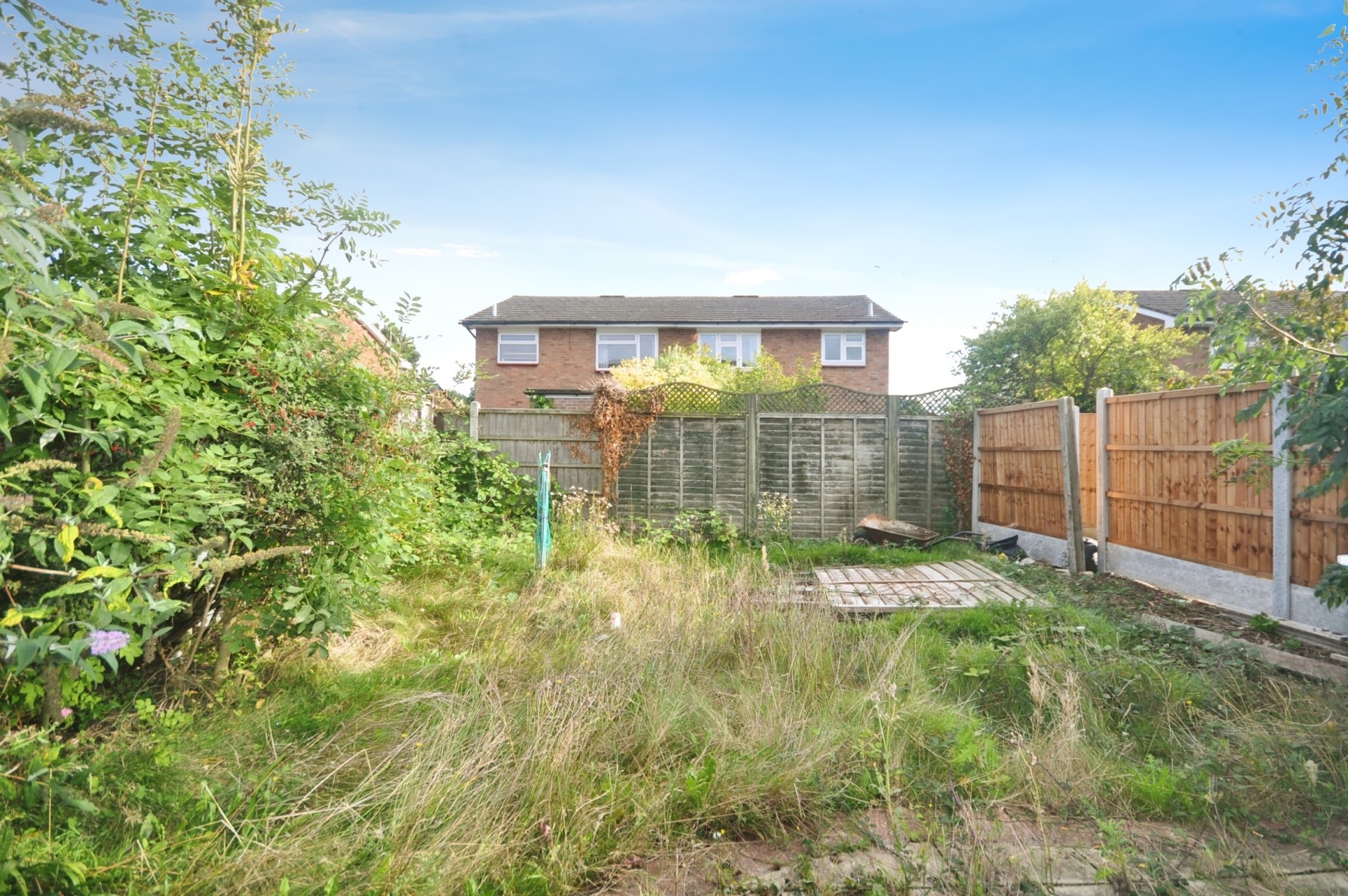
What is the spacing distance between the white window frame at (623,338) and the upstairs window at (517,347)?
1911 mm

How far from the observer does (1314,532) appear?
5461 millimetres

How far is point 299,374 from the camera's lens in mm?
3141

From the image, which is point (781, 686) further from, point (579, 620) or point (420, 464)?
point (420, 464)

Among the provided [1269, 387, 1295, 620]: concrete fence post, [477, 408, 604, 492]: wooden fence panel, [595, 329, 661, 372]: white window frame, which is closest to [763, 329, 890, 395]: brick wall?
[595, 329, 661, 372]: white window frame

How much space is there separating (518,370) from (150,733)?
19935 millimetres

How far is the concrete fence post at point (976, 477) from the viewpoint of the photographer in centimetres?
1041

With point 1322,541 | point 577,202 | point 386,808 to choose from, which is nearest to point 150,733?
point 386,808

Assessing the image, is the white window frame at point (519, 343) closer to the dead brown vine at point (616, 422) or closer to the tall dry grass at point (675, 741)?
the dead brown vine at point (616, 422)

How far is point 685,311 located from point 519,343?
17.1ft

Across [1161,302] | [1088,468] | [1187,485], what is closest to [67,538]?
[1187,485]

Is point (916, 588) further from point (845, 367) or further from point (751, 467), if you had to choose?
point (845, 367)

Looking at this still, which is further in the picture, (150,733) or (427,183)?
(427,183)

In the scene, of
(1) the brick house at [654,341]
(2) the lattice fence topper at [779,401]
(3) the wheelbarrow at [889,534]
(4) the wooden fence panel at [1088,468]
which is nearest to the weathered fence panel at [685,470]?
(2) the lattice fence topper at [779,401]

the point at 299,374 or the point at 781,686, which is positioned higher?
the point at 299,374
